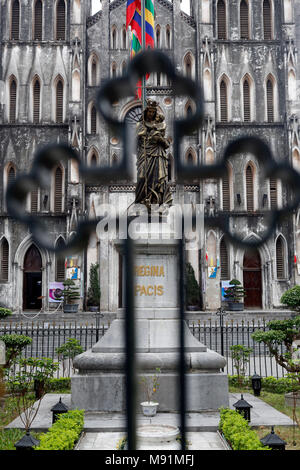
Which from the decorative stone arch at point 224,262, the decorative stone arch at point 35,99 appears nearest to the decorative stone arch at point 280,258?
the decorative stone arch at point 224,262

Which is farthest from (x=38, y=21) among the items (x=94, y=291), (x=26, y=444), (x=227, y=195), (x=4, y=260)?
(x=26, y=444)

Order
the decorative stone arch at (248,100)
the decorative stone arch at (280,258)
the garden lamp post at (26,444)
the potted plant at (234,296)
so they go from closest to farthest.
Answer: the garden lamp post at (26,444), the potted plant at (234,296), the decorative stone arch at (280,258), the decorative stone arch at (248,100)

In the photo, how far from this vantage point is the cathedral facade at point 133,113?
26516 mm

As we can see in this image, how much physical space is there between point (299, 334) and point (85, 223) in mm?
9506

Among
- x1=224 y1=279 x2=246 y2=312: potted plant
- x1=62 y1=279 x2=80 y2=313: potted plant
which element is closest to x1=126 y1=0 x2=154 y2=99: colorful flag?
x1=62 y1=279 x2=80 y2=313: potted plant

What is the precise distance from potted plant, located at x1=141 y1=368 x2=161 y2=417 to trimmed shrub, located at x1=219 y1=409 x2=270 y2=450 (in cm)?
103

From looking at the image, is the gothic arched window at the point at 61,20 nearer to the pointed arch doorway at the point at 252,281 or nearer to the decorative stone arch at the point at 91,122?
the decorative stone arch at the point at 91,122

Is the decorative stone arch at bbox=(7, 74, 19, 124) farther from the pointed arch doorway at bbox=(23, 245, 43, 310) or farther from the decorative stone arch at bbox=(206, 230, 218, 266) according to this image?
the decorative stone arch at bbox=(206, 230, 218, 266)

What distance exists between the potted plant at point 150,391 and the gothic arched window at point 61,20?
1021 inches

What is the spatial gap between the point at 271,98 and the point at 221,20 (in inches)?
223

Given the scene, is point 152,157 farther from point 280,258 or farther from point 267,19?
point 267,19

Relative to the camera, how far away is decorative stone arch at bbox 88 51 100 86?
2880 centimetres
